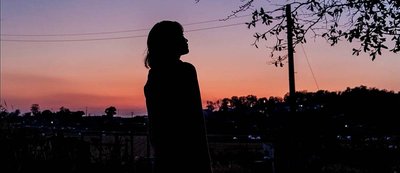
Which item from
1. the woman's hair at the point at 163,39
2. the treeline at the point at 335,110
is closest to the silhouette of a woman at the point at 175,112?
the woman's hair at the point at 163,39

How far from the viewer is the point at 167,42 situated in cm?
254

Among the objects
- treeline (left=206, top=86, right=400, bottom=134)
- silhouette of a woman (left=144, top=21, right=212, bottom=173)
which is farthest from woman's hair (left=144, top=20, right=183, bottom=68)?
treeline (left=206, top=86, right=400, bottom=134)

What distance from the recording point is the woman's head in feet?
8.30

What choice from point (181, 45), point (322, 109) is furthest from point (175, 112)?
point (322, 109)

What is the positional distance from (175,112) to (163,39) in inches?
15.6

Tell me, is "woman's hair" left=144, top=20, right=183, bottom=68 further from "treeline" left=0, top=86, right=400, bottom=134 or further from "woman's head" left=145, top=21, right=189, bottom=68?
"treeline" left=0, top=86, right=400, bottom=134

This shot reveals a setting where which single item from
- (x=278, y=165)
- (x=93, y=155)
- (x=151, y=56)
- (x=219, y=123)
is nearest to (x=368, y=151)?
(x=278, y=165)

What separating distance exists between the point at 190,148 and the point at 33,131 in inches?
324

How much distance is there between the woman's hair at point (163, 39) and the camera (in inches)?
99.8

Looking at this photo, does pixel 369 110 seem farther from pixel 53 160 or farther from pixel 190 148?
pixel 190 148

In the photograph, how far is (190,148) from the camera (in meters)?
2.33

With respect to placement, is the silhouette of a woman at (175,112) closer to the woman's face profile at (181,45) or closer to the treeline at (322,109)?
the woman's face profile at (181,45)

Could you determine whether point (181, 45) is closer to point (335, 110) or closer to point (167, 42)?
point (167, 42)

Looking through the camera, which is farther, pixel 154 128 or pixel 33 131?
pixel 33 131
